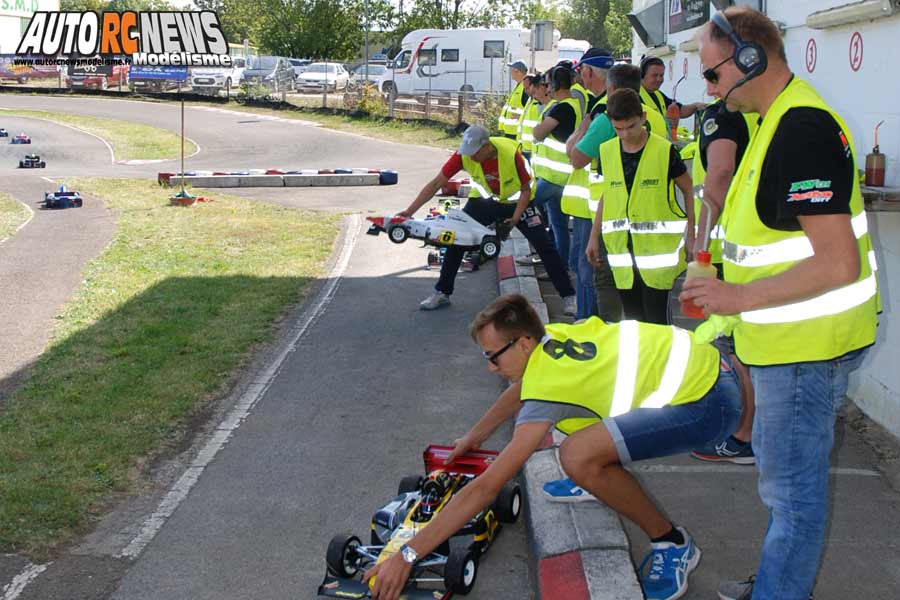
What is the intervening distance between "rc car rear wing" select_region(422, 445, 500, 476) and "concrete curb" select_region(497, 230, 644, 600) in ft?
1.07

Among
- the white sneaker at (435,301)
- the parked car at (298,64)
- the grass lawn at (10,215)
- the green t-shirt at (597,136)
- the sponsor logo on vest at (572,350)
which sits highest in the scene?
the parked car at (298,64)

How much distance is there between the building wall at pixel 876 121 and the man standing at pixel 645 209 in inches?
48.1

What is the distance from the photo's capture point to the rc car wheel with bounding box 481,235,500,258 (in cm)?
1102

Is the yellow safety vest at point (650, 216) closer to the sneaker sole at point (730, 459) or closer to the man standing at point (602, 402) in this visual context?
the sneaker sole at point (730, 459)

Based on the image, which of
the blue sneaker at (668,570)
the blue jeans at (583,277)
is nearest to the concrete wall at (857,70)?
A: the blue jeans at (583,277)

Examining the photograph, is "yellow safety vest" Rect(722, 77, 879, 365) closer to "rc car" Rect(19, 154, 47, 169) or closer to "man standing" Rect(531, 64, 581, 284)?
"man standing" Rect(531, 64, 581, 284)

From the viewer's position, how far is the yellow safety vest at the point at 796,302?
3.38 m

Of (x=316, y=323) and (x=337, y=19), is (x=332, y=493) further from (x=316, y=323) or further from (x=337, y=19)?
(x=337, y=19)

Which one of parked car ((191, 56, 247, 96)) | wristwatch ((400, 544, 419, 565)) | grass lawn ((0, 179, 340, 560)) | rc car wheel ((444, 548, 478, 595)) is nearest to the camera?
wristwatch ((400, 544, 419, 565))

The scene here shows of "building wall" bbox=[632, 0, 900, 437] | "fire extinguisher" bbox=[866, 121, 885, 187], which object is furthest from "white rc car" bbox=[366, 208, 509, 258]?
"fire extinguisher" bbox=[866, 121, 885, 187]

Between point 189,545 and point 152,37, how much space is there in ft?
177

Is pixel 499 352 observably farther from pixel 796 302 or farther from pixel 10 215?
pixel 10 215

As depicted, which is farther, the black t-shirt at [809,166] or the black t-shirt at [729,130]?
the black t-shirt at [729,130]

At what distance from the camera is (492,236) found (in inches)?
437
